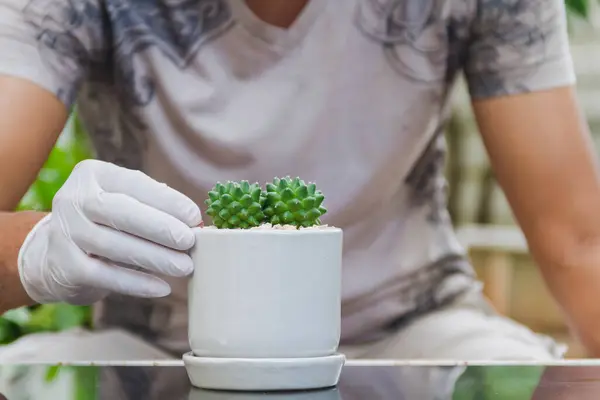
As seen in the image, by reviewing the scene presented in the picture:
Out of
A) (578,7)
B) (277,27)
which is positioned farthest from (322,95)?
(578,7)

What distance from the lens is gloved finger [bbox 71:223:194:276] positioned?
79cm

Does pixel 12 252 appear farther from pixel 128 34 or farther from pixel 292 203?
pixel 292 203

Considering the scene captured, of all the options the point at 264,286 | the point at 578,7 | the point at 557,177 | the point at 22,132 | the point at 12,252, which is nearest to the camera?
the point at 264,286

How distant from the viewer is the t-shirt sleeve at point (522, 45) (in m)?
Result: 1.40

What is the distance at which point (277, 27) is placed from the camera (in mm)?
1378

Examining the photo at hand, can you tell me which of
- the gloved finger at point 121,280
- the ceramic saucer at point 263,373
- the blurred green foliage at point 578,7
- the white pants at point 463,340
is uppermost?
the ceramic saucer at point 263,373

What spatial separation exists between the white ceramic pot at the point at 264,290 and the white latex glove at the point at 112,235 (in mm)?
36

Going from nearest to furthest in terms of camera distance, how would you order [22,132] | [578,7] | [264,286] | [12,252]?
1. [264,286]
2. [12,252]
3. [22,132]
4. [578,7]

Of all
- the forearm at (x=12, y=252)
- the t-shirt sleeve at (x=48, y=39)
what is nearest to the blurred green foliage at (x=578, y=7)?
the t-shirt sleeve at (x=48, y=39)

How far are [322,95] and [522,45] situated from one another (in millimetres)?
293

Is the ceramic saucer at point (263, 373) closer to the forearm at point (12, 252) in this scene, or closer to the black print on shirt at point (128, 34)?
the forearm at point (12, 252)

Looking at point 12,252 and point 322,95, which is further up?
point 322,95

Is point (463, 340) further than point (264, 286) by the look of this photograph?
Yes

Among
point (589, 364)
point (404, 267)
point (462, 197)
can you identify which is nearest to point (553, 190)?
point (404, 267)
